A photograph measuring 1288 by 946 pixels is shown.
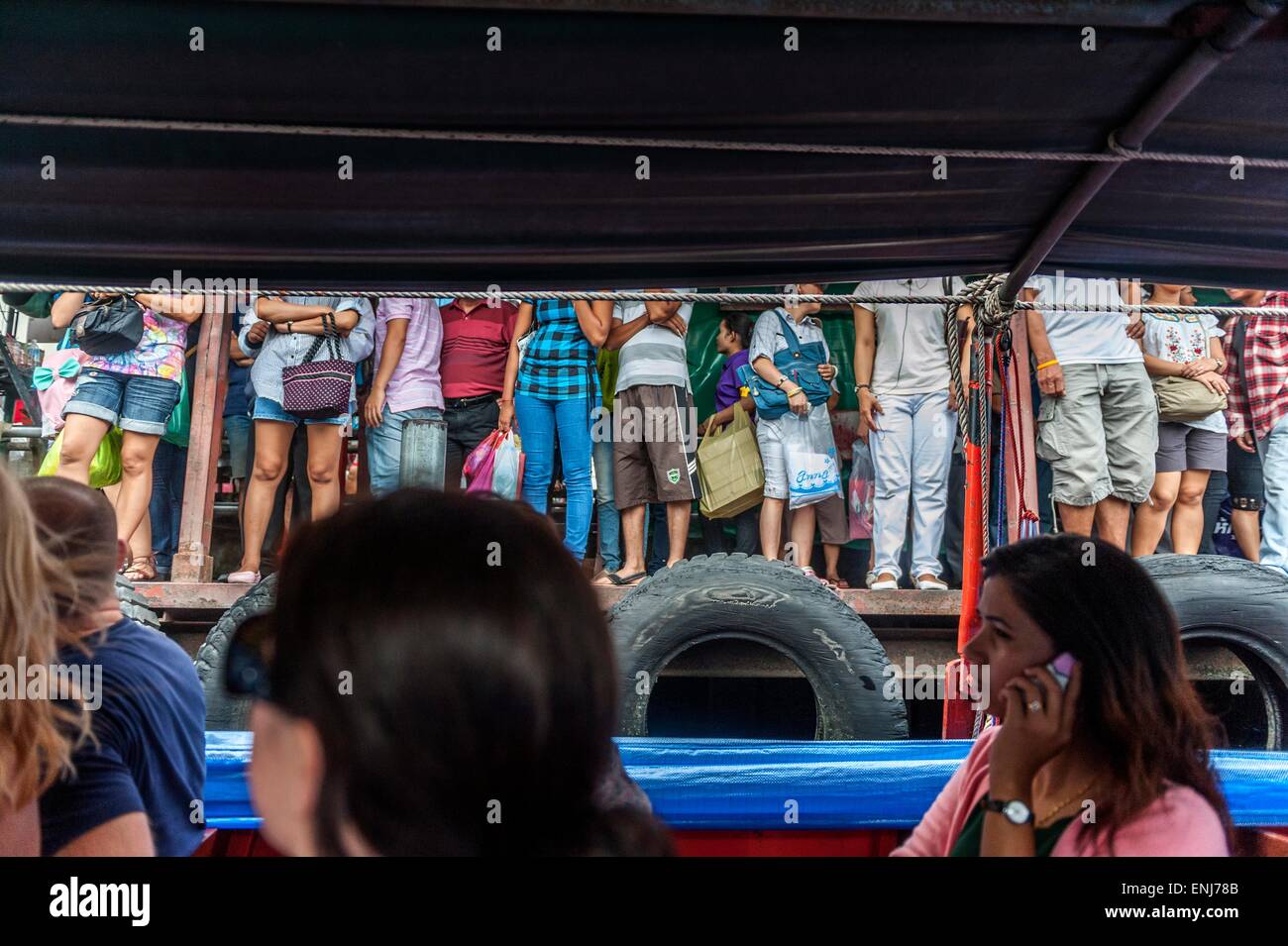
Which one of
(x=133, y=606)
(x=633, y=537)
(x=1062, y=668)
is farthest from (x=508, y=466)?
(x=1062, y=668)

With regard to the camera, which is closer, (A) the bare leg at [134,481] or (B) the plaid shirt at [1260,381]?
(A) the bare leg at [134,481]

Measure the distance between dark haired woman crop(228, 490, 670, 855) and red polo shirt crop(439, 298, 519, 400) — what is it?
468cm

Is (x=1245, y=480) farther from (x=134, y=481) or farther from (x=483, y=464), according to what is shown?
(x=134, y=481)

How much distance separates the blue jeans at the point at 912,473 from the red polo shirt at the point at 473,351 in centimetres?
206

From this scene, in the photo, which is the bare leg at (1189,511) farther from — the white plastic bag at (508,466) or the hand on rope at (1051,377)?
the white plastic bag at (508,466)

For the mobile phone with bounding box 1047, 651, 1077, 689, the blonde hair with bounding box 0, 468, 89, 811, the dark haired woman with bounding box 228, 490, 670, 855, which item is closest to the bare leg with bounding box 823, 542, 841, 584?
the mobile phone with bounding box 1047, 651, 1077, 689

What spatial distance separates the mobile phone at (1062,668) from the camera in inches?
67.9

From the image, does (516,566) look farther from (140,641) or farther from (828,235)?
(828,235)

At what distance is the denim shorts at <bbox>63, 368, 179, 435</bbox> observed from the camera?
4918mm

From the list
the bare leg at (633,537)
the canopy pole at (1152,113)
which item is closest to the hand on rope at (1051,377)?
the bare leg at (633,537)
